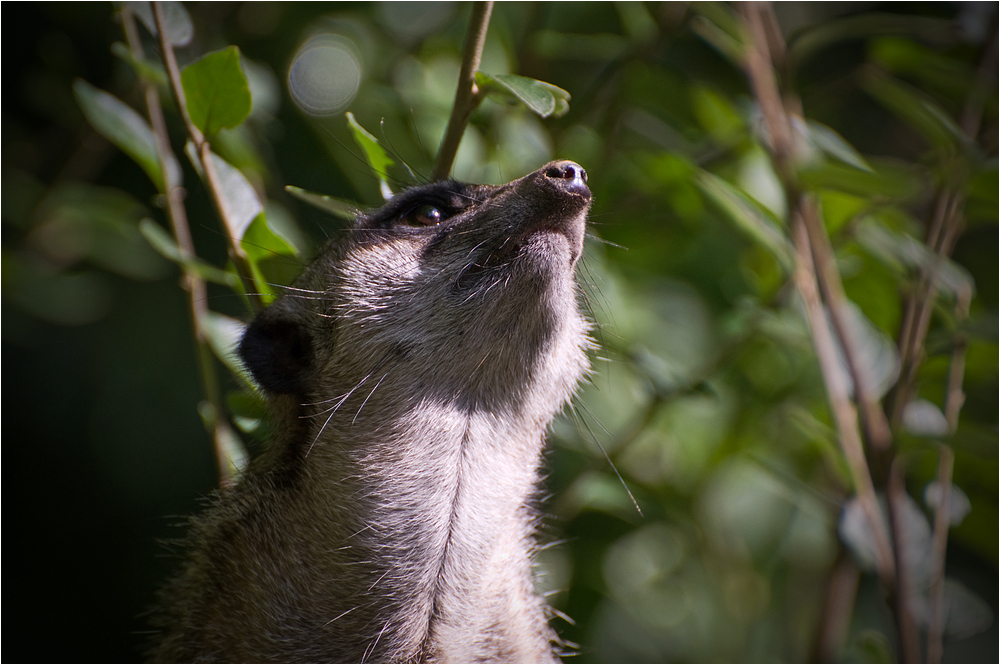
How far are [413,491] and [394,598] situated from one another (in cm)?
19

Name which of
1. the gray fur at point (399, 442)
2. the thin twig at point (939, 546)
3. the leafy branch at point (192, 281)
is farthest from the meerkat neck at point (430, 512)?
the thin twig at point (939, 546)

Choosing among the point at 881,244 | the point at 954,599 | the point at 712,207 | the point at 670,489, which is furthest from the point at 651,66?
the point at 954,599

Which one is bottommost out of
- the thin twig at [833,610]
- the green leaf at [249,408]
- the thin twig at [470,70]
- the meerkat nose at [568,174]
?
the thin twig at [833,610]

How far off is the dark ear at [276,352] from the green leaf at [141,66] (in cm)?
44

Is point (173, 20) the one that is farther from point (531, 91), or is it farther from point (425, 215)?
point (531, 91)

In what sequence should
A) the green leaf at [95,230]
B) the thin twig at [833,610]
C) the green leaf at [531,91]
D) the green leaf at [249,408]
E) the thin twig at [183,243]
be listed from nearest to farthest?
the green leaf at [531,91] → the thin twig at [183,243] → the green leaf at [249,408] → the thin twig at [833,610] → the green leaf at [95,230]

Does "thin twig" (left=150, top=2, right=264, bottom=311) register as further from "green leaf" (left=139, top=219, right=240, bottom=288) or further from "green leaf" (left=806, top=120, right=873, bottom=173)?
"green leaf" (left=806, top=120, right=873, bottom=173)

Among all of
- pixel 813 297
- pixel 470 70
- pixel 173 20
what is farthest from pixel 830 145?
pixel 173 20

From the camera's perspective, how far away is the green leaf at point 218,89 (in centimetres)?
116

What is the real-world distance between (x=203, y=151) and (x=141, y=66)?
18 centimetres

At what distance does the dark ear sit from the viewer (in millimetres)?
1381

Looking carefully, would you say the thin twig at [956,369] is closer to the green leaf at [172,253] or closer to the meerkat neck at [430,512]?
the meerkat neck at [430,512]

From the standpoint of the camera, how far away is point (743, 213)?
4.40ft

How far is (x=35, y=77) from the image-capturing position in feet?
7.95
